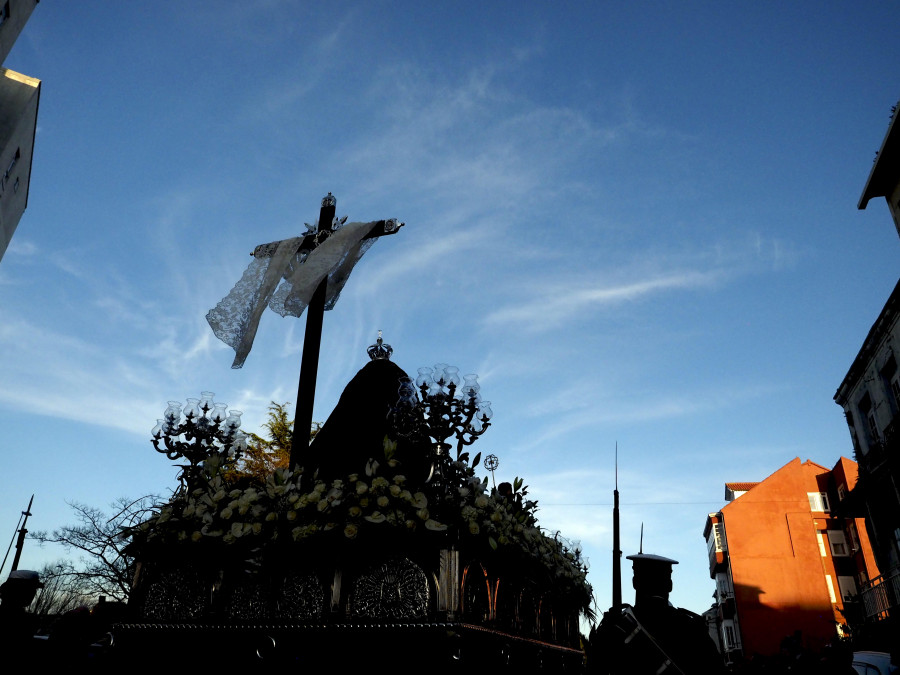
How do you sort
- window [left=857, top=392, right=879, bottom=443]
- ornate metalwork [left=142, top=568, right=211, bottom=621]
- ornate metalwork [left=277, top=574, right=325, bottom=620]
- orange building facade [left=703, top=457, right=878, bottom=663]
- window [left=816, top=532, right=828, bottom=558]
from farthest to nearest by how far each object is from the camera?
window [left=816, top=532, right=828, bottom=558] → orange building facade [left=703, top=457, right=878, bottom=663] → window [left=857, top=392, right=879, bottom=443] → ornate metalwork [left=142, top=568, right=211, bottom=621] → ornate metalwork [left=277, top=574, right=325, bottom=620]

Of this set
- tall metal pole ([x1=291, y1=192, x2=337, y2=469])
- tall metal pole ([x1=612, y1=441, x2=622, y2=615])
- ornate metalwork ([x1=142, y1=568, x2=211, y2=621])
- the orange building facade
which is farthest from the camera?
the orange building facade

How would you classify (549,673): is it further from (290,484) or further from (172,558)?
(172,558)

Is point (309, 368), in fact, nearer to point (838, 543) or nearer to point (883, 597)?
point (883, 597)

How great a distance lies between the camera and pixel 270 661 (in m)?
4.42

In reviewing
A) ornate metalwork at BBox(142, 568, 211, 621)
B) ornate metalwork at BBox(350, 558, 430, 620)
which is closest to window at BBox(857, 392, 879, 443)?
ornate metalwork at BBox(350, 558, 430, 620)

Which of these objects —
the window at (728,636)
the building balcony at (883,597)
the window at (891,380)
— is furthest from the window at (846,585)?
the window at (891,380)

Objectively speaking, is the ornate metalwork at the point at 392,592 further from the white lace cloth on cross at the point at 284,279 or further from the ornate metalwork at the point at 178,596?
the white lace cloth on cross at the point at 284,279

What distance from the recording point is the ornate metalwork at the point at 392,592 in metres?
4.30

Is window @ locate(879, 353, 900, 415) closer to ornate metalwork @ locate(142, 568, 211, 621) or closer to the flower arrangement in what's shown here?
the flower arrangement

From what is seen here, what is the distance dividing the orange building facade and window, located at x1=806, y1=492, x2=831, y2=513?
0.22 ft

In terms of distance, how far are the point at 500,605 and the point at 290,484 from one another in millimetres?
1937

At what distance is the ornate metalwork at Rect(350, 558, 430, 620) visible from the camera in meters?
4.30

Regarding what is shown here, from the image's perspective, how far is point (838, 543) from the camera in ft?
132

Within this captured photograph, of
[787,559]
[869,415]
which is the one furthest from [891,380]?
[787,559]
